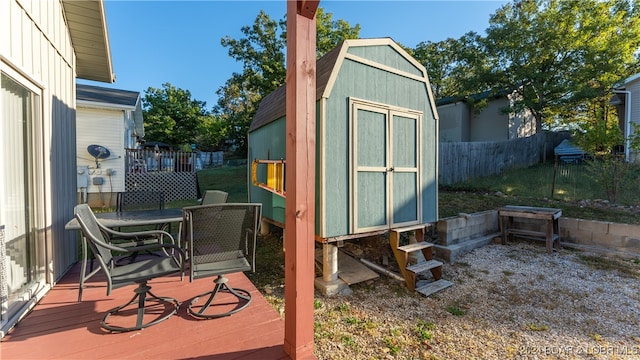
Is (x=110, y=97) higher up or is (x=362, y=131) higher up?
(x=110, y=97)

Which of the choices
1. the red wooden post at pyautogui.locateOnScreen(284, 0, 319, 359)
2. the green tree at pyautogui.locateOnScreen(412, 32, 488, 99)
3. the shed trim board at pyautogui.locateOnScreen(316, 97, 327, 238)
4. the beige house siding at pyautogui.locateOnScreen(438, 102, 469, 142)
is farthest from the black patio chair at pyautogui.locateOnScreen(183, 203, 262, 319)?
the green tree at pyautogui.locateOnScreen(412, 32, 488, 99)

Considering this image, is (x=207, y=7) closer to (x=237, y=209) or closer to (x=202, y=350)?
(x=237, y=209)

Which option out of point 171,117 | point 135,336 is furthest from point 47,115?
point 171,117

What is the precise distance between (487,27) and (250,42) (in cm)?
1303

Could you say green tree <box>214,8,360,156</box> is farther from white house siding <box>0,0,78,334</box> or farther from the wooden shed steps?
the wooden shed steps

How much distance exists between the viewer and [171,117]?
24.6 m

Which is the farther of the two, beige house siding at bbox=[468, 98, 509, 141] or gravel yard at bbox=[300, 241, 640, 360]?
beige house siding at bbox=[468, 98, 509, 141]

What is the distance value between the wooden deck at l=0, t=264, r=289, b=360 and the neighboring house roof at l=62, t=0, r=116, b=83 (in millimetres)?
3054

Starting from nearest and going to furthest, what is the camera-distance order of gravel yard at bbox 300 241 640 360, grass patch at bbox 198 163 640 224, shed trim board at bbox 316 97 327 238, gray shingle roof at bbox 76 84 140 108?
gravel yard at bbox 300 241 640 360, shed trim board at bbox 316 97 327 238, grass patch at bbox 198 163 640 224, gray shingle roof at bbox 76 84 140 108

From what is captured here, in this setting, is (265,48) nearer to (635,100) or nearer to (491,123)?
(491,123)

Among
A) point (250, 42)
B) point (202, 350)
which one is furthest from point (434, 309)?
point (250, 42)

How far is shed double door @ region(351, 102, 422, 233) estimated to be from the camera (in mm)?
3727

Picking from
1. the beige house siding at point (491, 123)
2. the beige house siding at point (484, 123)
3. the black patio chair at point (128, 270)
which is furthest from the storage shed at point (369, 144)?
the beige house siding at point (491, 123)

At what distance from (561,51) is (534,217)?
1309cm
